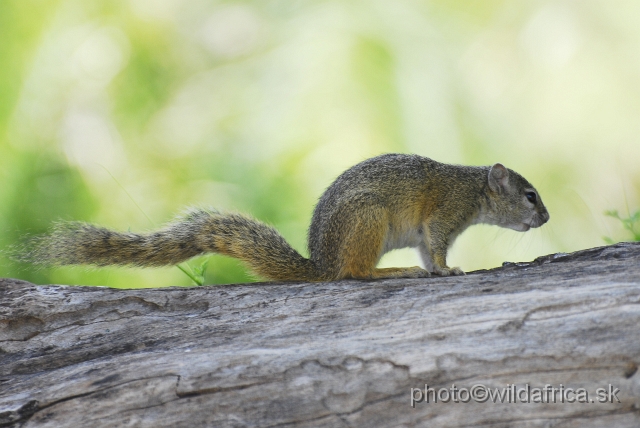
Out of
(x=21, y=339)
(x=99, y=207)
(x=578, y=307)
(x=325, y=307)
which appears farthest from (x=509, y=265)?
(x=99, y=207)

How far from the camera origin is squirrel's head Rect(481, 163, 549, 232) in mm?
2781

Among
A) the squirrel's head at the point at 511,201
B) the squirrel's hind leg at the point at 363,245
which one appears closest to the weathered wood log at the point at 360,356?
the squirrel's hind leg at the point at 363,245

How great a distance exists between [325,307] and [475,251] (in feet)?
5.87

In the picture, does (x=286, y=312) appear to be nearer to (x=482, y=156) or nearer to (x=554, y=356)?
(x=554, y=356)

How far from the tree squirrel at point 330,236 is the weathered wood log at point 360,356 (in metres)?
0.30

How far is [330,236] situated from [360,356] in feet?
2.59

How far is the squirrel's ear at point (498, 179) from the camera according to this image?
277cm

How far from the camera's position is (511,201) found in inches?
110

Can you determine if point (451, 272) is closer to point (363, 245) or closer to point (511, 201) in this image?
point (363, 245)

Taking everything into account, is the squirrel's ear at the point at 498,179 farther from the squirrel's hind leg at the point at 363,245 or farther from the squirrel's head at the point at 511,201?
the squirrel's hind leg at the point at 363,245

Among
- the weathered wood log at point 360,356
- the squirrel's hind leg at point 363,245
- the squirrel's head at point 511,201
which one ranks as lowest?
the weathered wood log at point 360,356

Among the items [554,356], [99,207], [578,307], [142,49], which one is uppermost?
[142,49]

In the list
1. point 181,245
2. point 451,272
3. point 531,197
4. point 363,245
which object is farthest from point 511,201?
point 181,245

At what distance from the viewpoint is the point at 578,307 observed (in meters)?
1.55
